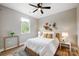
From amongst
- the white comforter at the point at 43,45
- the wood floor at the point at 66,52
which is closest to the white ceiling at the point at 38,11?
the white comforter at the point at 43,45

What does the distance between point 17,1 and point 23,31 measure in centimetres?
69

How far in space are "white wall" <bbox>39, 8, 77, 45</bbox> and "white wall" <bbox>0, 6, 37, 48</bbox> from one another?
240 millimetres

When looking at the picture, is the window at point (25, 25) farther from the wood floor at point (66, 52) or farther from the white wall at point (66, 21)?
the wood floor at point (66, 52)

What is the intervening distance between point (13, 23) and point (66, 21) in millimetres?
1227

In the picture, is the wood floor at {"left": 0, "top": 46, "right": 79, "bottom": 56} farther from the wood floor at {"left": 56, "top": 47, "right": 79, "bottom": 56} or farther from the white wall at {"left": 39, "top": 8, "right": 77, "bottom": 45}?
the white wall at {"left": 39, "top": 8, "right": 77, "bottom": 45}

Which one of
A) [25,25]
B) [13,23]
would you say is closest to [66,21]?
[25,25]

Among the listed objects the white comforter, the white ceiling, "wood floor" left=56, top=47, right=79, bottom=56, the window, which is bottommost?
"wood floor" left=56, top=47, right=79, bottom=56

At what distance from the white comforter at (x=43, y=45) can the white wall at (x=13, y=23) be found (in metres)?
0.14

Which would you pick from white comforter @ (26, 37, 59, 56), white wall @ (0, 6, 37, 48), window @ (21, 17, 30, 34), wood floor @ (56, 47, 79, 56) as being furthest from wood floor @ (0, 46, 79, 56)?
window @ (21, 17, 30, 34)

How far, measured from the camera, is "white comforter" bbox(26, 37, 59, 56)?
5.97 feet

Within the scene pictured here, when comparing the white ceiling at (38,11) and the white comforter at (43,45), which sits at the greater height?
the white ceiling at (38,11)

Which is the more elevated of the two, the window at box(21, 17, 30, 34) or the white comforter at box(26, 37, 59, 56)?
the window at box(21, 17, 30, 34)

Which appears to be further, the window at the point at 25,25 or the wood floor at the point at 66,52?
the window at the point at 25,25

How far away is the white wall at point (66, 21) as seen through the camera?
183 cm
